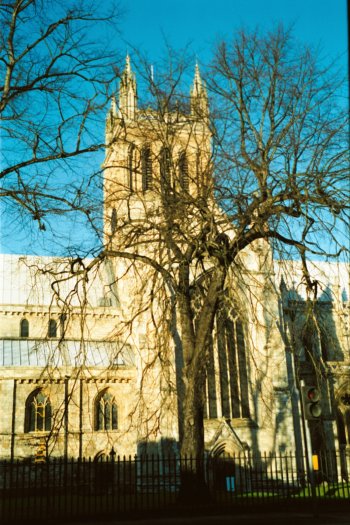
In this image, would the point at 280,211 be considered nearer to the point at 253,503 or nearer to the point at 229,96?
the point at 229,96

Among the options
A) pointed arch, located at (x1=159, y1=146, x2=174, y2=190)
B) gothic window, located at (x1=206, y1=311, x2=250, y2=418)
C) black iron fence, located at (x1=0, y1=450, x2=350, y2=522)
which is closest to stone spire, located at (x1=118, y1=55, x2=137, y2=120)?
pointed arch, located at (x1=159, y1=146, x2=174, y2=190)

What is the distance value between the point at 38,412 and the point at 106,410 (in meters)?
3.27

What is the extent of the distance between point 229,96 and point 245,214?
2959mm

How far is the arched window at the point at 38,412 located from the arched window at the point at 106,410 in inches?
92.1

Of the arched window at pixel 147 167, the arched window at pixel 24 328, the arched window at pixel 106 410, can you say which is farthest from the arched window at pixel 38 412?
the arched window at pixel 147 167

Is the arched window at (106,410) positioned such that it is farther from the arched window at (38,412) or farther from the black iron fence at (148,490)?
the arched window at (38,412)

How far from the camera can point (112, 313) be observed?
3262cm

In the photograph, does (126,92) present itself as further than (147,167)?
Yes

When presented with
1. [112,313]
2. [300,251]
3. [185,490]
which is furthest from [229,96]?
[112,313]

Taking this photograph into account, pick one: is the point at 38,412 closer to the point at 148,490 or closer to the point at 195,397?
the point at 148,490

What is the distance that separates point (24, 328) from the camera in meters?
31.6

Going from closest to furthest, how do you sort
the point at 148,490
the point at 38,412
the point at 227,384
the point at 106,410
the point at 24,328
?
the point at 148,490 < the point at 38,412 < the point at 227,384 < the point at 106,410 < the point at 24,328

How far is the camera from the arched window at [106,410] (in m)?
27.2

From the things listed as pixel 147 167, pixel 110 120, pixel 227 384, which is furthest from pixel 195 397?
pixel 227 384
